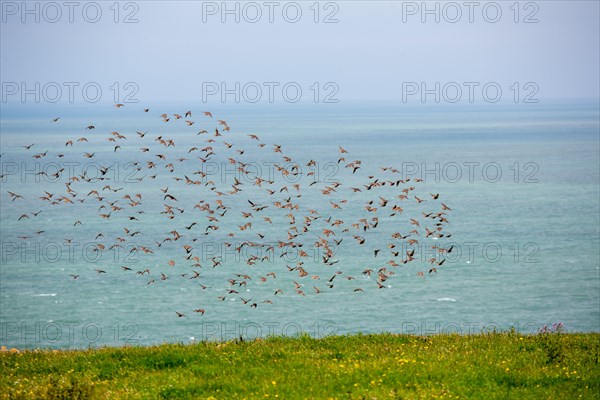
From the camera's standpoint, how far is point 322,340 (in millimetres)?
20891

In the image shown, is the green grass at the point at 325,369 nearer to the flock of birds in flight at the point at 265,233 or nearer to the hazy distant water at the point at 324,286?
the hazy distant water at the point at 324,286

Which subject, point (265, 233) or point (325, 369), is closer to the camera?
point (325, 369)

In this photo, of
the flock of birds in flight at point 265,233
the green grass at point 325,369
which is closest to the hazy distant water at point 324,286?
the flock of birds in flight at point 265,233

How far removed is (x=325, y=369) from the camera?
Answer: 58.1 ft

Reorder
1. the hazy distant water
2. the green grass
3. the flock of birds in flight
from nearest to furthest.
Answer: the green grass < the hazy distant water < the flock of birds in flight

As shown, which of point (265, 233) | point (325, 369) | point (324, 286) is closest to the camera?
point (325, 369)

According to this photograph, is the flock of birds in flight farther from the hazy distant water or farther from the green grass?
the green grass

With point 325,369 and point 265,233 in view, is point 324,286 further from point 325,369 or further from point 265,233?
point 325,369

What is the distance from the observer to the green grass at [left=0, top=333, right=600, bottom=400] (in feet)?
53.2

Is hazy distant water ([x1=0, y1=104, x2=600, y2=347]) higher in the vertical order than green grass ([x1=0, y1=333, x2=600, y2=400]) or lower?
lower

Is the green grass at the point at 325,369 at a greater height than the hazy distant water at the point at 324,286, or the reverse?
the green grass at the point at 325,369

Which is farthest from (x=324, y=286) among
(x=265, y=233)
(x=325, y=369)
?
(x=325, y=369)

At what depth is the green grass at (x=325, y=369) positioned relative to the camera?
16.2 meters

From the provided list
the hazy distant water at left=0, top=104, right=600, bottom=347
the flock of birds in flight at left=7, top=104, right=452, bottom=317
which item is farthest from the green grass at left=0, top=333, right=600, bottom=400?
the flock of birds in flight at left=7, top=104, right=452, bottom=317
